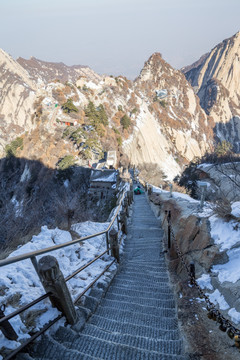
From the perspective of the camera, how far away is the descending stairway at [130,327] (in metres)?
2.50

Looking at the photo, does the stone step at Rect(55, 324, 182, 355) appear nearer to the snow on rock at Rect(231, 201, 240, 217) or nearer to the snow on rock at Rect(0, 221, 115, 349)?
the snow on rock at Rect(0, 221, 115, 349)

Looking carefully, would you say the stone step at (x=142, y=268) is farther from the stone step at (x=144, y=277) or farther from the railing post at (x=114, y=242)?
the railing post at (x=114, y=242)

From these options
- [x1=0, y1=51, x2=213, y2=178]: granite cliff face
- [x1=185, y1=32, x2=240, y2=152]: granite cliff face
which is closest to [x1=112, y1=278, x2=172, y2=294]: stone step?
[x1=0, y1=51, x2=213, y2=178]: granite cliff face

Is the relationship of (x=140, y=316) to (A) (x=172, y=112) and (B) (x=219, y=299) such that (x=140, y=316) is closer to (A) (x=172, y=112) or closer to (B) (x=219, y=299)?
(B) (x=219, y=299)

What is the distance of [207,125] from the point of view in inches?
3770

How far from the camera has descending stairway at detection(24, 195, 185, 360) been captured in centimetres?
250

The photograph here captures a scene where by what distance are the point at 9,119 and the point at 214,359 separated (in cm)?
13448

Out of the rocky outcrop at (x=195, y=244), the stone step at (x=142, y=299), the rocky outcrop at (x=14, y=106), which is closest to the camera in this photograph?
the stone step at (x=142, y=299)

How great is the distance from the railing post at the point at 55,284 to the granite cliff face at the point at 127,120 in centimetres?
3305

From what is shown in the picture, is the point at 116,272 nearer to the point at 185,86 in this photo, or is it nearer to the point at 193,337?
the point at 193,337

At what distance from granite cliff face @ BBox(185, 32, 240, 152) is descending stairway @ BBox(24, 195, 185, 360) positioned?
4150 inches

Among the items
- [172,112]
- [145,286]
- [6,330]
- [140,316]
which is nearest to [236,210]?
[145,286]

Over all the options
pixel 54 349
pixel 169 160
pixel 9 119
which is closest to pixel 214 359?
pixel 54 349

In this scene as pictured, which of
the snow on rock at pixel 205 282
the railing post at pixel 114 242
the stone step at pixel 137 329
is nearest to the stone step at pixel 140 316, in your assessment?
the stone step at pixel 137 329
